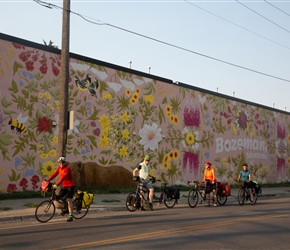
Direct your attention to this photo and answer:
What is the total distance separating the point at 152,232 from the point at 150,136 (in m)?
15.5

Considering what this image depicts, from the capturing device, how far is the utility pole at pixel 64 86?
51.4 ft

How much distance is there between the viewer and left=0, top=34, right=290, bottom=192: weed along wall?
64.5 feet

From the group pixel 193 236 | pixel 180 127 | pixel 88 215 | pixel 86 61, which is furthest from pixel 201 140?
pixel 193 236

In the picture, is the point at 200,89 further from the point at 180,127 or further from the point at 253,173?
the point at 253,173

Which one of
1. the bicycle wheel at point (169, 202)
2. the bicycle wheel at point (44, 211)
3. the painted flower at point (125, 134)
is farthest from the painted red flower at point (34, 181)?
the bicycle wheel at point (44, 211)

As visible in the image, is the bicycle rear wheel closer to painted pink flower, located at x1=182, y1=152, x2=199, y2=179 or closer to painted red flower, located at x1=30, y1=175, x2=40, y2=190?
painted pink flower, located at x1=182, y1=152, x2=199, y2=179

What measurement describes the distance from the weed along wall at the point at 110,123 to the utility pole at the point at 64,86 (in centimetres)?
446

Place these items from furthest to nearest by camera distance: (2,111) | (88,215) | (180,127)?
(180,127) < (2,111) < (88,215)

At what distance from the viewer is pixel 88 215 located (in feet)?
49.6

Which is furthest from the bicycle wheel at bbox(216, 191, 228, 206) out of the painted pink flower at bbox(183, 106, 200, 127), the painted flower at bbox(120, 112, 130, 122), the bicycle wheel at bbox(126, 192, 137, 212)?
the painted pink flower at bbox(183, 106, 200, 127)

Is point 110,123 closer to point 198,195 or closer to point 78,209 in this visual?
point 198,195

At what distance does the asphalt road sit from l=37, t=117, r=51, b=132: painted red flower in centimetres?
651

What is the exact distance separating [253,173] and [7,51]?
2410 centimetres

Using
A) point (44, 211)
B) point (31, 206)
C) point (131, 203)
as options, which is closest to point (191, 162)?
point (131, 203)
